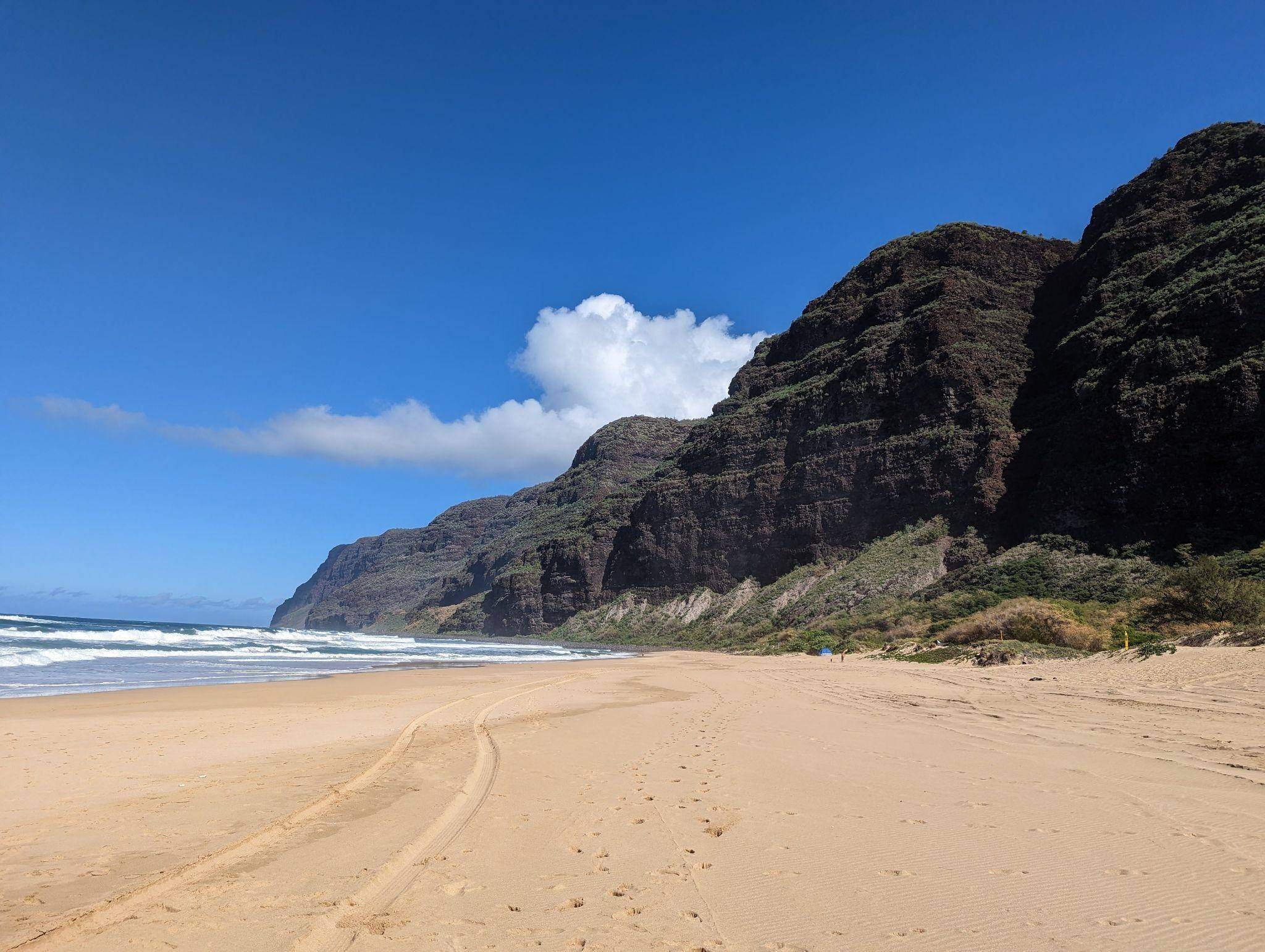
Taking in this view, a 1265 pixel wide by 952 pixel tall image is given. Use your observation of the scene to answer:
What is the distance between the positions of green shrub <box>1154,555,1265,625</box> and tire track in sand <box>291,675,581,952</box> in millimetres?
21761

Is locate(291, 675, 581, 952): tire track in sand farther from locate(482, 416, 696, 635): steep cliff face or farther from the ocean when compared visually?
locate(482, 416, 696, 635): steep cliff face

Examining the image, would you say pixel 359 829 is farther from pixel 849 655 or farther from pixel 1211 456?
pixel 1211 456

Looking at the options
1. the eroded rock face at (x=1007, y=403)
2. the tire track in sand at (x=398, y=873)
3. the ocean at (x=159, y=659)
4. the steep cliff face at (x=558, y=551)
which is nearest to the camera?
the tire track in sand at (x=398, y=873)

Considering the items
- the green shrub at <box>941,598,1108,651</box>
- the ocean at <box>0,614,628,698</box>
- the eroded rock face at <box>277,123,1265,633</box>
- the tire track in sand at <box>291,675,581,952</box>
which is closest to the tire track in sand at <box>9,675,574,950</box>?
the tire track in sand at <box>291,675,581,952</box>

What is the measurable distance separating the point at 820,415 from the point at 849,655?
41.2 meters

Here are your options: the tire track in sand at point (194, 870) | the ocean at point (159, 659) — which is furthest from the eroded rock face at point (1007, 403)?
the tire track in sand at point (194, 870)

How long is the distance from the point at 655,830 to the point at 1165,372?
45204 mm

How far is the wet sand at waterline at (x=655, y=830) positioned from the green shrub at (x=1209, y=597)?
951 cm

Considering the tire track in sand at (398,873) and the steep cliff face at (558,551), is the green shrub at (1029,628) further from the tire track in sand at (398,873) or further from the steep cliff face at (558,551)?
the steep cliff face at (558,551)

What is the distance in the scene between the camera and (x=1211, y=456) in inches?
1378

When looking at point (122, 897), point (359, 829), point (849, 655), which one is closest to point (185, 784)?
point (359, 829)

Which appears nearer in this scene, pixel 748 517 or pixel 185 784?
pixel 185 784

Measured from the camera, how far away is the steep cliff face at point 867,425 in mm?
57312

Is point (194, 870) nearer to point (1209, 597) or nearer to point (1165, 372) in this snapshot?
point (1209, 597)
